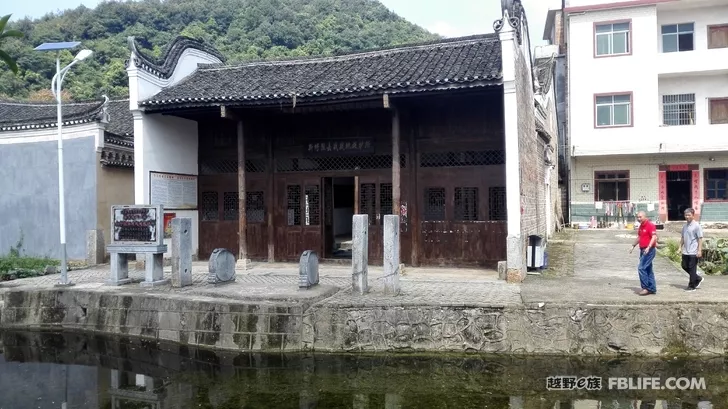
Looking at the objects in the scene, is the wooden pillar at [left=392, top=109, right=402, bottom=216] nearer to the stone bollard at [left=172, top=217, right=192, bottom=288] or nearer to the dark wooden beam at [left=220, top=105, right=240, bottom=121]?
the dark wooden beam at [left=220, top=105, right=240, bottom=121]

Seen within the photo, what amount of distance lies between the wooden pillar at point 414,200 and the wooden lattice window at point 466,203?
892 millimetres

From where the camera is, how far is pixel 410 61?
12250mm

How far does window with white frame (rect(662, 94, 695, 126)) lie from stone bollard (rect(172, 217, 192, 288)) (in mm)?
19748

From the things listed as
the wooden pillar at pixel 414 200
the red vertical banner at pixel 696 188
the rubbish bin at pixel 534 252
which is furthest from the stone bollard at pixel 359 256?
the red vertical banner at pixel 696 188

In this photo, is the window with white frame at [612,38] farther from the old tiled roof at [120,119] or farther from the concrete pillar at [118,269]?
the concrete pillar at [118,269]

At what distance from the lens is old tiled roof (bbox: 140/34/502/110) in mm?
10438

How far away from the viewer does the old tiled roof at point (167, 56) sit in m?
12.2

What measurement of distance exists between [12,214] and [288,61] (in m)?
8.46

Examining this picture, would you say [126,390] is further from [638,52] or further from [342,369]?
[638,52]

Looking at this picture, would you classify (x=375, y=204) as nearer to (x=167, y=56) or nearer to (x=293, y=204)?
(x=293, y=204)

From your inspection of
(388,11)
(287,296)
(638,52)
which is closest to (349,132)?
(287,296)

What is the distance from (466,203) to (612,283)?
11.0 ft

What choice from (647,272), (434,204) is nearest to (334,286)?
(434,204)

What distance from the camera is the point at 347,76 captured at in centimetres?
1196
